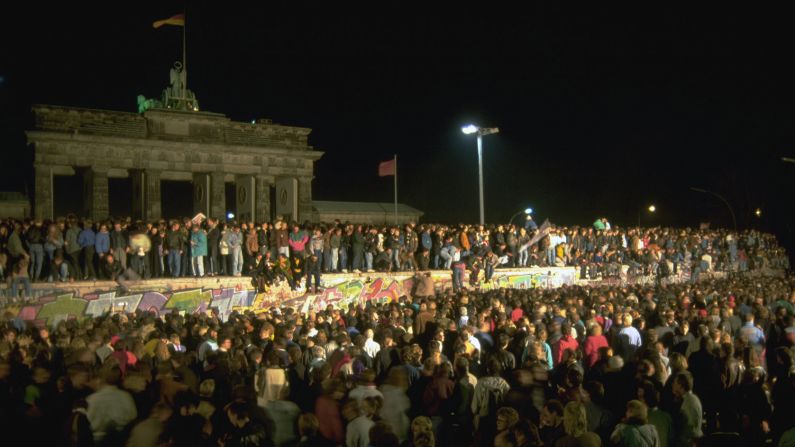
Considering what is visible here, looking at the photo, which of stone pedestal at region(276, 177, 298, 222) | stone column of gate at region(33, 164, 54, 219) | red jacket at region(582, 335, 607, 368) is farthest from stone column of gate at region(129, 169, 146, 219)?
red jacket at region(582, 335, 607, 368)

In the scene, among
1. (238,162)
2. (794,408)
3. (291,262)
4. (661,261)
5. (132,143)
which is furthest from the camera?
(238,162)

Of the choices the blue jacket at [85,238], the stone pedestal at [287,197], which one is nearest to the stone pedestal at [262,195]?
the stone pedestal at [287,197]

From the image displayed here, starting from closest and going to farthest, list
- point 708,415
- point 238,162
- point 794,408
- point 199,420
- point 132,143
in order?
point 199,420
point 794,408
point 708,415
point 132,143
point 238,162

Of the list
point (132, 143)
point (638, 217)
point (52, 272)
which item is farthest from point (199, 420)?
point (638, 217)

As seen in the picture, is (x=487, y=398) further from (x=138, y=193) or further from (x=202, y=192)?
(x=202, y=192)

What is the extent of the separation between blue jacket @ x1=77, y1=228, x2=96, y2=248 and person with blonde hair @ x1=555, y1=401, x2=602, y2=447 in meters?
16.2

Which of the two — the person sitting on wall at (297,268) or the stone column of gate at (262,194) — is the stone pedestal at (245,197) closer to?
the stone column of gate at (262,194)

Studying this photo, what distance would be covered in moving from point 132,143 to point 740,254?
32.2 m

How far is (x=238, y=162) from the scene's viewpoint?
40.7 meters

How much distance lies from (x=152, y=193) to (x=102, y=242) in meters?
19.9

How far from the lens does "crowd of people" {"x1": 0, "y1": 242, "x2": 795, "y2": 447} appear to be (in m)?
6.54

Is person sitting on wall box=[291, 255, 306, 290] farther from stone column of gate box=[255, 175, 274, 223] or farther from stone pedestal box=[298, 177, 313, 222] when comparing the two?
stone column of gate box=[255, 175, 274, 223]

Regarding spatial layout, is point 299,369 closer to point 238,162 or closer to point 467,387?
point 467,387

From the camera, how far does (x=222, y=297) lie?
68.7 ft
